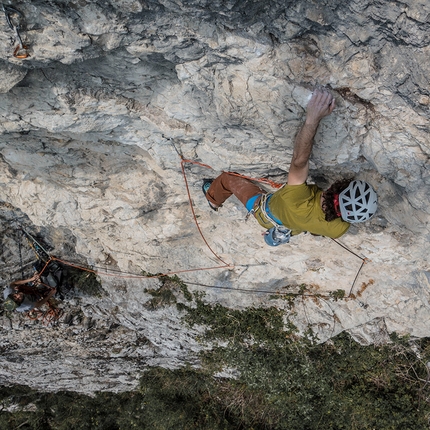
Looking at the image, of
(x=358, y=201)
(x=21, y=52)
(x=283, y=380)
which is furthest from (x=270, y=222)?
(x=283, y=380)

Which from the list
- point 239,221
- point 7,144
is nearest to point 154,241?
point 239,221

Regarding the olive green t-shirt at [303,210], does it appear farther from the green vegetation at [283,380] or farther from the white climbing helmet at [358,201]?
the green vegetation at [283,380]

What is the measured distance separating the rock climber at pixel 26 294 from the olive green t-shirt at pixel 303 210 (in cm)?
514

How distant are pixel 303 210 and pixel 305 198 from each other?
0.12 m

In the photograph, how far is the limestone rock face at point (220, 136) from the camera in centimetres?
256

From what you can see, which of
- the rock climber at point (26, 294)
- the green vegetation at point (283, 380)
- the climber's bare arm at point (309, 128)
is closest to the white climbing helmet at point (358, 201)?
the climber's bare arm at point (309, 128)

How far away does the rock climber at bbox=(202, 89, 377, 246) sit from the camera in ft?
9.93

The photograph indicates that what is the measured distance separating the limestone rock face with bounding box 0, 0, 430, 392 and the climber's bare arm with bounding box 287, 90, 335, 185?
0.09m

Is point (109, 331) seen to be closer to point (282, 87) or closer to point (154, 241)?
point (154, 241)

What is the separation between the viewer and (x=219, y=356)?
8.31 meters

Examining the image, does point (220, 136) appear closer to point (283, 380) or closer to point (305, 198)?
point (305, 198)

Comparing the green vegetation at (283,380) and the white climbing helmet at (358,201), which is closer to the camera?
the white climbing helmet at (358,201)

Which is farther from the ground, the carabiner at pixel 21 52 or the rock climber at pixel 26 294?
the carabiner at pixel 21 52

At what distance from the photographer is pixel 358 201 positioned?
11.4 feet
